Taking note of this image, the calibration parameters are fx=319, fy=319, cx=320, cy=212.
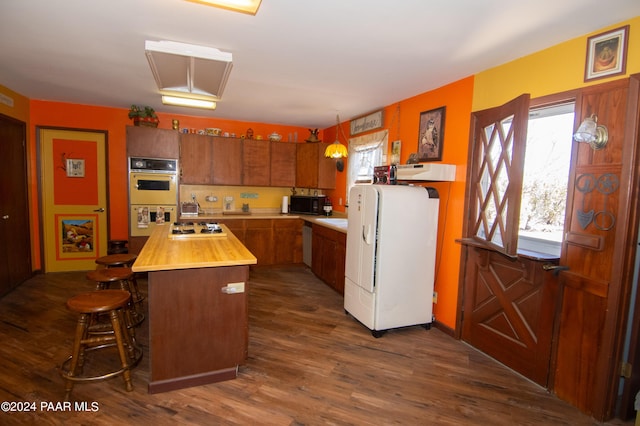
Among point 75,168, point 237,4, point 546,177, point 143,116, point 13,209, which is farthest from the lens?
point 75,168

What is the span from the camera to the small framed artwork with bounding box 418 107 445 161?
11.1 feet

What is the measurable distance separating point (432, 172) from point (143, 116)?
13.7 ft

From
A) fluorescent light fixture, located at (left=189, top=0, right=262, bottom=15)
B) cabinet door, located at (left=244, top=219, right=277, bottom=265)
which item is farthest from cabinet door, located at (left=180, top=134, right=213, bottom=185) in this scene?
fluorescent light fixture, located at (left=189, top=0, right=262, bottom=15)

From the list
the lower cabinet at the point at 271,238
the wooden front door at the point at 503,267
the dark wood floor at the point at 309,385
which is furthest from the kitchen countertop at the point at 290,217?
the wooden front door at the point at 503,267

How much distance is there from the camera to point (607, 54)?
6.86ft

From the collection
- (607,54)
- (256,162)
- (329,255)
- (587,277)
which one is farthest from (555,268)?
(256,162)

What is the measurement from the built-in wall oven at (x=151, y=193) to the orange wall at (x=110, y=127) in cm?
58

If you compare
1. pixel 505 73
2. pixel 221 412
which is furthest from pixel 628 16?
pixel 221 412

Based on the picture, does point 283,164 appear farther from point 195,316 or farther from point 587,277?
point 587,277

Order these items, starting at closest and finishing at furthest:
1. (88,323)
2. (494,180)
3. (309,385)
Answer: (88,323) < (309,385) < (494,180)

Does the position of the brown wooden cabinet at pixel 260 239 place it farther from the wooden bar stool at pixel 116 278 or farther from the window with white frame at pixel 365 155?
the wooden bar stool at pixel 116 278

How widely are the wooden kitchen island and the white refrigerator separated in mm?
1312

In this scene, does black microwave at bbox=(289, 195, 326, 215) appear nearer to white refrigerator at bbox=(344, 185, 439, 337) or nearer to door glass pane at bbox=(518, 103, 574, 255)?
white refrigerator at bbox=(344, 185, 439, 337)

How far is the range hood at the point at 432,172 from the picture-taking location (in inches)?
121
